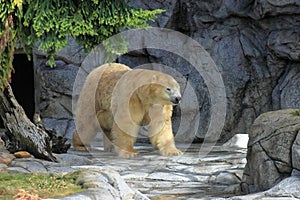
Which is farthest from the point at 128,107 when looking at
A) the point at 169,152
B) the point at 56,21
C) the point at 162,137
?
the point at 56,21

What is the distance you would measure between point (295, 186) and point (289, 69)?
582 centimetres

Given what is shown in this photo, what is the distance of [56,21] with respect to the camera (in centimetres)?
484

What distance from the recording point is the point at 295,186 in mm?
5828

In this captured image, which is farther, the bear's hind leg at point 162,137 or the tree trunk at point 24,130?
the bear's hind leg at point 162,137

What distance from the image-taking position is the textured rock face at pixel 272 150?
6227 millimetres

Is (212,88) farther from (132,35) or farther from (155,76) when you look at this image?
(155,76)

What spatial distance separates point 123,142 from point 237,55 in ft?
12.4

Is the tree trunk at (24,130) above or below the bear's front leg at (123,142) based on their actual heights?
above

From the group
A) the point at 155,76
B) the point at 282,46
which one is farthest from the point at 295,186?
the point at 282,46

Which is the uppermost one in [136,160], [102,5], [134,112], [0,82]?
[102,5]

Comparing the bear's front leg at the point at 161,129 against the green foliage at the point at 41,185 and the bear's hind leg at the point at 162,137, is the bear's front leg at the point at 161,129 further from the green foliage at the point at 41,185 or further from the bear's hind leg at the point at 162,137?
the green foliage at the point at 41,185

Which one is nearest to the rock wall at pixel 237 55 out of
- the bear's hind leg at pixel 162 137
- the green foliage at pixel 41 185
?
the bear's hind leg at pixel 162 137

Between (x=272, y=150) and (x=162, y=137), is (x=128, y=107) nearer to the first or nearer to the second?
(x=162, y=137)

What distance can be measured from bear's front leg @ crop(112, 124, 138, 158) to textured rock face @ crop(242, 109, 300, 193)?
2.53m
